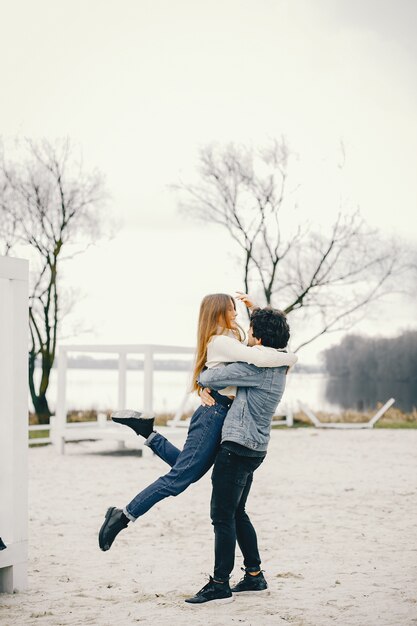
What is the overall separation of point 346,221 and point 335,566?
1508cm

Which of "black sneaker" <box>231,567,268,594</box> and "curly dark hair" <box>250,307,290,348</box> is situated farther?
"black sneaker" <box>231,567,268,594</box>

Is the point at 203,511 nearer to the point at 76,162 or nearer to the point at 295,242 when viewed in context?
the point at 76,162

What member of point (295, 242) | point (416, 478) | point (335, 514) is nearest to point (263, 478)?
point (416, 478)

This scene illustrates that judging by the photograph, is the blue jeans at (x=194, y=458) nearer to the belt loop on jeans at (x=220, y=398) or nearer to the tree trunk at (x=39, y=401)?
the belt loop on jeans at (x=220, y=398)

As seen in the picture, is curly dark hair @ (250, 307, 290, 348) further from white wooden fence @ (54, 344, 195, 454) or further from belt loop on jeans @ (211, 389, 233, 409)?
white wooden fence @ (54, 344, 195, 454)

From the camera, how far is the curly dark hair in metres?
4.39

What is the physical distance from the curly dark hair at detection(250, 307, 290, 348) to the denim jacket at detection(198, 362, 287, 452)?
Result: 0.49ft

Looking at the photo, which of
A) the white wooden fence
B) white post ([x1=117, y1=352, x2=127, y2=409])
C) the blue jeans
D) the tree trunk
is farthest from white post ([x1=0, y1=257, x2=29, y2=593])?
the tree trunk

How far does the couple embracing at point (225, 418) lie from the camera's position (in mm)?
4246

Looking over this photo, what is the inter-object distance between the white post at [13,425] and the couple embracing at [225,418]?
715 mm

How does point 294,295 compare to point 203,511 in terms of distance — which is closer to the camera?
point 203,511

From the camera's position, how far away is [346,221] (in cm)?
1988

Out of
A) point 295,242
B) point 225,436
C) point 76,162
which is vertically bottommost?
point 225,436

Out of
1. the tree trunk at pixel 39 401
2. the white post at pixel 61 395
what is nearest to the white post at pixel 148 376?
the white post at pixel 61 395
